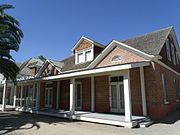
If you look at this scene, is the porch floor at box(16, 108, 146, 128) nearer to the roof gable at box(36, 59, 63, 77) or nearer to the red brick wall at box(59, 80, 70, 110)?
the red brick wall at box(59, 80, 70, 110)

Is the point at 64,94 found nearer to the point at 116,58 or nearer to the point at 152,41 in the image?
the point at 116,58

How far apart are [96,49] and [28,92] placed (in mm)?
9793

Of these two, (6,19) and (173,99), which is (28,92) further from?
(173,99)

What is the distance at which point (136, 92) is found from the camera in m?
13.3

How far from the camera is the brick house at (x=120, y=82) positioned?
12.1 metres

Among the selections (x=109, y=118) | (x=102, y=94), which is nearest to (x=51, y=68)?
(x=102, y=94)

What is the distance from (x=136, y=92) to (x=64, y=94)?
8.77 metres

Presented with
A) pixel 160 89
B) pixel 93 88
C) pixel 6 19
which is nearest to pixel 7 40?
pixel 6 19

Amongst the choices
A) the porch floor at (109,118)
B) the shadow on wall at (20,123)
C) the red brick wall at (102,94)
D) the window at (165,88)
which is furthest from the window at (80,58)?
the window at (165,88)

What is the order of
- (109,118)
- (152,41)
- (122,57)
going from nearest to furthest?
(109,118) → (122,57) → (152,41)

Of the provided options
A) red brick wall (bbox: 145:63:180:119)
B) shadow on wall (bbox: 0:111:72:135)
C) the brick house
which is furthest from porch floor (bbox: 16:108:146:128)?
red brick wall (bbox: 145:63:180:119)

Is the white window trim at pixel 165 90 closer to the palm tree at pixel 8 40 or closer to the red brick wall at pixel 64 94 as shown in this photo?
the red brick wall at pixel 64 94

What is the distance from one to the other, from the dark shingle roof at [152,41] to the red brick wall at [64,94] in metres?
8.13

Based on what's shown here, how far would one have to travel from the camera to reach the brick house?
475 inches
